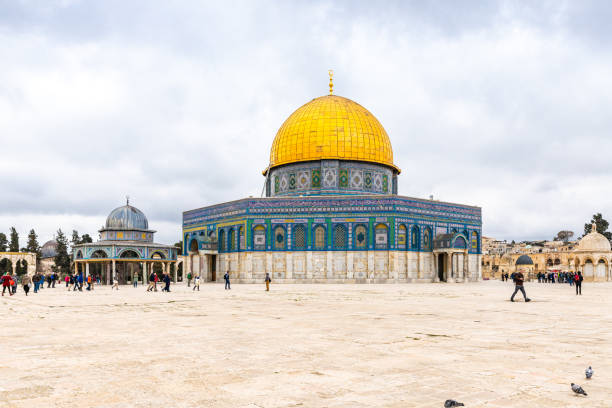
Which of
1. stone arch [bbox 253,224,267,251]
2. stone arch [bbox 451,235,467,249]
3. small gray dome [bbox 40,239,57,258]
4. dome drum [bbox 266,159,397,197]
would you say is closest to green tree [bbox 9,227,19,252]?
small gray dome [bbox 40,239,57,258]

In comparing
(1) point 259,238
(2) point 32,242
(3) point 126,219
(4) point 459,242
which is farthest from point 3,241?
(4) point 459,242

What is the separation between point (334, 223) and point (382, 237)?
383 centimetres

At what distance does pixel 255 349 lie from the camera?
27.5ft

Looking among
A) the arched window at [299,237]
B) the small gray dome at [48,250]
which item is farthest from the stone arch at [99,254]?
the small gray dome at [48,250]

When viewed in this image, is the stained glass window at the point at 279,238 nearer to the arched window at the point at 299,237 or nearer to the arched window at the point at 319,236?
the arched window at the point at 299,237

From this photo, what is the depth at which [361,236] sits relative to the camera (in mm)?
43688

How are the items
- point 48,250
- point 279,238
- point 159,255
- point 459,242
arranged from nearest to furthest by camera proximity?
point 279,238
point 459,242
point 159,255
point 48,250

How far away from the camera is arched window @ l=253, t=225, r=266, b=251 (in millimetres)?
44188

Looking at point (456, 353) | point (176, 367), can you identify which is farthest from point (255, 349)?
point (456, 353)

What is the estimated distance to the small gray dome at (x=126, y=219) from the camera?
50.2m

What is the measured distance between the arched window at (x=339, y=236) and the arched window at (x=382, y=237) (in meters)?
2.46

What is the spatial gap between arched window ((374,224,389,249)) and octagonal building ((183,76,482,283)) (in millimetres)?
76

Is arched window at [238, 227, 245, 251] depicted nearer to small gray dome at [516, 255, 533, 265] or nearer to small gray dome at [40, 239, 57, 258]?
small gray dome at [516, 255, 533, 265]

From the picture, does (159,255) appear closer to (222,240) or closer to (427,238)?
(222,240)
